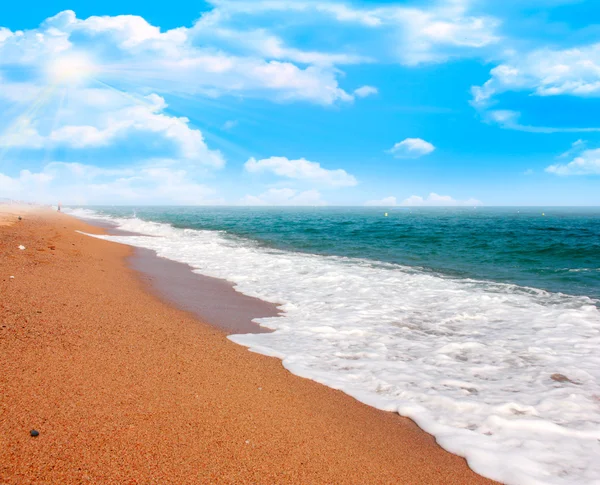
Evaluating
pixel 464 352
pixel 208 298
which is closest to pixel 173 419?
pixel 464 352

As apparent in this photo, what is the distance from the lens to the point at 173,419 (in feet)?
11.1

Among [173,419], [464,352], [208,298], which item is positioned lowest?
[464,352]

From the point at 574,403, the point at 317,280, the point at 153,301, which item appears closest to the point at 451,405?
the point at 574,403

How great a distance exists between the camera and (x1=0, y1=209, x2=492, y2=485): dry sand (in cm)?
276

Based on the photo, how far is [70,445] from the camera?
282cm

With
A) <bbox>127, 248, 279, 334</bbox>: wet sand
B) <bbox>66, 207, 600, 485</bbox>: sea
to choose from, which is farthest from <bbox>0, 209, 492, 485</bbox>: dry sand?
<bbox>127, 248, 279, 334</bbox>: wet sand

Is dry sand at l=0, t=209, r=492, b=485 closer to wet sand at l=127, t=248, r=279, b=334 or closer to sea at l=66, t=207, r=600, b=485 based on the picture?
sea at l=66, t=207, r=600, b=485

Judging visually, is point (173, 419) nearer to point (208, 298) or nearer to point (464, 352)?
point (464, 352)

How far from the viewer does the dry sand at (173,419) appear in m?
2.76

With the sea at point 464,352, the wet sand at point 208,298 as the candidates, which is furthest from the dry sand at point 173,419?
the wet sand at point 208,298

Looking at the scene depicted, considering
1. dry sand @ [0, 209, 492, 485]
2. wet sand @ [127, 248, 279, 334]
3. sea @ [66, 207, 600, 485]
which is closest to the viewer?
dry sand @ [0, 209, 492, 485]

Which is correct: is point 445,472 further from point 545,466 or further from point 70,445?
point 70,445

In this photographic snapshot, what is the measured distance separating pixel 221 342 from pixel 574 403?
5112mm

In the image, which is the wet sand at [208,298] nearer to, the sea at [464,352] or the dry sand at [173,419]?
the sea at [464,352]
